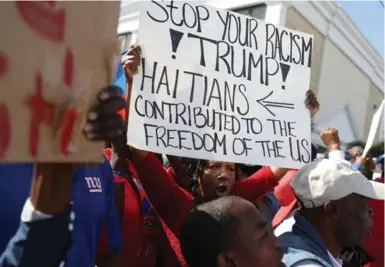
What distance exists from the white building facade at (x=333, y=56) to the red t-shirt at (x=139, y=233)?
11.3 m

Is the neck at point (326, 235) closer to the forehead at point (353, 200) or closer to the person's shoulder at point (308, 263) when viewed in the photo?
the forehead at point (353, 200)

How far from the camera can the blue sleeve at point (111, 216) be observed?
1.76 metres

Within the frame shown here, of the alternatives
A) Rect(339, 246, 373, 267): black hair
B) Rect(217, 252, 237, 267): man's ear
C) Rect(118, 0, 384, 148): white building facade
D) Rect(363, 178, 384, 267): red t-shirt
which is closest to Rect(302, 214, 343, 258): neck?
Rect(217, 252, 237, 267): man's ear

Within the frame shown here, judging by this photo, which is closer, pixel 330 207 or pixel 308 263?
pixel 308 263

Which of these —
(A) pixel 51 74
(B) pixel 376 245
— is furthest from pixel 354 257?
(A) pixel 51 74

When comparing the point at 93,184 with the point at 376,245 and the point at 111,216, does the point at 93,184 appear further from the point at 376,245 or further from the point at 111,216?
the point at 376,245

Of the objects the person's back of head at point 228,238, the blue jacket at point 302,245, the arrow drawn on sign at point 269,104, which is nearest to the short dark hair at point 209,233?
the person's back of head at point 228,238

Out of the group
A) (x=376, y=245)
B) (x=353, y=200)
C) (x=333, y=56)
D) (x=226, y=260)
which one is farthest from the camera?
(x=333, y=56)

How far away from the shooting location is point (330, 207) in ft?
6.08

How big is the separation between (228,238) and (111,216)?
464mm

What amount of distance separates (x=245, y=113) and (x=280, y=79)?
0.29 metres

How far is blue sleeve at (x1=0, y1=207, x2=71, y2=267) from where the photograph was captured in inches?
40.5

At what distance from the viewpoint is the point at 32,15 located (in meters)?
0.95

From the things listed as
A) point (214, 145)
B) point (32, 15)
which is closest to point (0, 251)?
point (32, 15)
